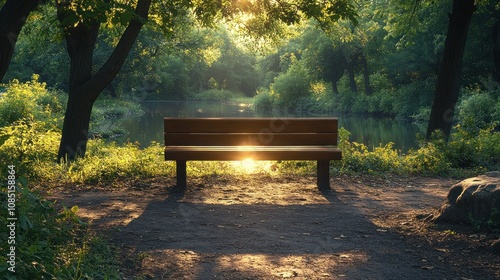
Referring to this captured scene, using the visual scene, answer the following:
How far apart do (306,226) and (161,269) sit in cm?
204

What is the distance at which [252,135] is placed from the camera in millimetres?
8203

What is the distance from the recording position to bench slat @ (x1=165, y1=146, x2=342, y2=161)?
7780 millimetres

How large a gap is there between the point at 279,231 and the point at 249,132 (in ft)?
8.14

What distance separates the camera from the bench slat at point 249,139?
26.7ft

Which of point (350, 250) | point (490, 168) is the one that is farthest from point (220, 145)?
point (490, 168)

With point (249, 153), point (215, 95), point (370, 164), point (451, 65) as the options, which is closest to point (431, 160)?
point (370, 164)

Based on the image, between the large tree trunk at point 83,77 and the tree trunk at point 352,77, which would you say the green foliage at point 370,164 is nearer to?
the large tree trunk at point 83,77

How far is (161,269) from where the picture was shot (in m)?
4.78

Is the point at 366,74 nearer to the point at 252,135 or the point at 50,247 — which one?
the point at 252,135

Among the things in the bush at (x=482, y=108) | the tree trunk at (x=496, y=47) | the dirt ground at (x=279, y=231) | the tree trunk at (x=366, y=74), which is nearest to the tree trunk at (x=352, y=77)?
the tree trunk at (x=366, y=74)

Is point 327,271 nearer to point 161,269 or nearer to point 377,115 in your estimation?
point 161,269

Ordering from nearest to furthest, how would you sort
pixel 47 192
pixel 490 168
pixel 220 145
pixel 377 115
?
pixel 47 192 < pixel 220 145 < pixel 490 168 < pixel 377 115

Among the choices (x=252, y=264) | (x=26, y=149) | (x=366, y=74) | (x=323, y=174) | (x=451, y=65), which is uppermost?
(x=366, y=74)

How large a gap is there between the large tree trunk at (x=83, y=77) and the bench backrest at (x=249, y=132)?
9.08 feet
